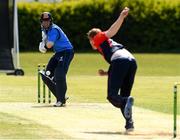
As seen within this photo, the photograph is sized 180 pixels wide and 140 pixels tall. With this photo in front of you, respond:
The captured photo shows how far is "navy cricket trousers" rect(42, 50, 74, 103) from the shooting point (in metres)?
17.6

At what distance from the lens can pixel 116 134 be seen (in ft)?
42.9

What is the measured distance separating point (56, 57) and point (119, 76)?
14.8 feet

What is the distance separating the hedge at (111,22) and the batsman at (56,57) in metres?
31.3

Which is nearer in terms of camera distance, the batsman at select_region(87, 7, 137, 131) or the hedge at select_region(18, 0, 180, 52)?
the batsman at select_region(87, 7, 137, 131)

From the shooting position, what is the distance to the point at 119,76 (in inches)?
533

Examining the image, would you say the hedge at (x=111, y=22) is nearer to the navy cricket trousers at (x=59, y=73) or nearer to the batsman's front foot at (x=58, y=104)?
the navy cricket trousers at (x=59, y=73)

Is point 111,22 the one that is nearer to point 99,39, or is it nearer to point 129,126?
point 99,39

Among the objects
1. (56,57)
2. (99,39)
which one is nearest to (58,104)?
(56,57)

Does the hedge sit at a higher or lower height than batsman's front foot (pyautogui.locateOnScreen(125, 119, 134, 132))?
lower

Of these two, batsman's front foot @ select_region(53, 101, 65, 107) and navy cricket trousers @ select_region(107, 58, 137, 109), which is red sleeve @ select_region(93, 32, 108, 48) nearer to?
navy cricket trousers @ select_region(107, 58, 137, 109)

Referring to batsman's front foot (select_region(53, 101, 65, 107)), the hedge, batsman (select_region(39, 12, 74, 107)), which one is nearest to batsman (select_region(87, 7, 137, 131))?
batsman (select_region(39, 12, 74, 107))

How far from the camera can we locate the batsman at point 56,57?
686 inches

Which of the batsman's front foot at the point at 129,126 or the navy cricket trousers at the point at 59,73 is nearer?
the batsman's front foot at the point at 129,126

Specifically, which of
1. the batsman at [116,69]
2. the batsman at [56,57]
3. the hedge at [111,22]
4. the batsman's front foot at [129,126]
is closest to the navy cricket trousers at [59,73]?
the batsman at [56,57]
